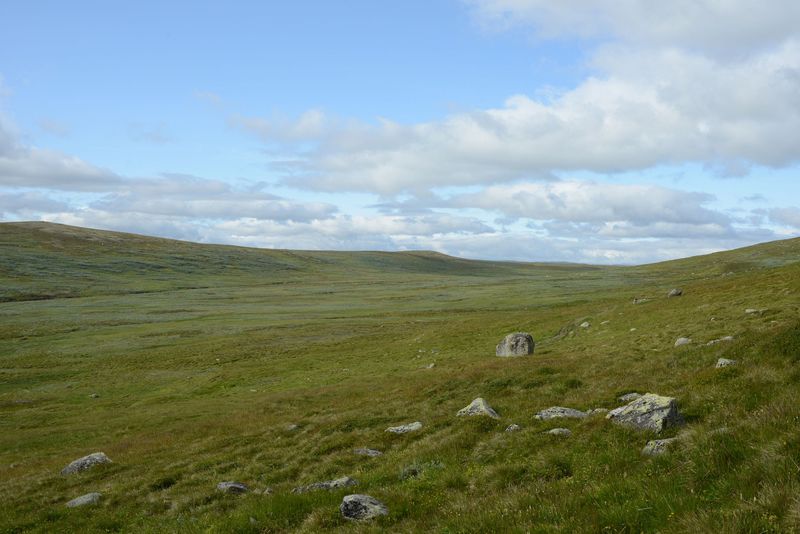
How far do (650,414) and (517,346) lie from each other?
2657 cm

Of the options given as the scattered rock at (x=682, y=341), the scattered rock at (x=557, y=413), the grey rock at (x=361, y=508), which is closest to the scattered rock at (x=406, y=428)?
the scattered rock at (x=557, y=413)

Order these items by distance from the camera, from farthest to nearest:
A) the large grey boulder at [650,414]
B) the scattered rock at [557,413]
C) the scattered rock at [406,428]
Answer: the scattered rock at [406,428] < the scattered rock at [557,413] < the large grey boulder at [650,414]

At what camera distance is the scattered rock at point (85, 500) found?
17.6 metres

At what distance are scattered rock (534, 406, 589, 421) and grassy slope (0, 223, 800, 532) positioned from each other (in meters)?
0.54

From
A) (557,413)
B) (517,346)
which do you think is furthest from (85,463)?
(517,346)

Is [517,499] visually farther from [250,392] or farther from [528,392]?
[250,392]

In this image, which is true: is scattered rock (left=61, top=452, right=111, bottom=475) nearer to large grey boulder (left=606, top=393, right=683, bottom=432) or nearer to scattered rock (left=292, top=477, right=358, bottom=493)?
scattered rock (left=292, top=477, right=358, bottom=493)

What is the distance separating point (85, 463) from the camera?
76.3 feet

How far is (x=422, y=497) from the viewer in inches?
454

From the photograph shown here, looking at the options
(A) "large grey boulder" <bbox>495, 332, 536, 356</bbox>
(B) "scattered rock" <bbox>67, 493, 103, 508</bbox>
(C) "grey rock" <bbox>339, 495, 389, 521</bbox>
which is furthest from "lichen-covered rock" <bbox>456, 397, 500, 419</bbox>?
(A) "large grey boulder" <bbox>495, 332, 536, 356</bbox>

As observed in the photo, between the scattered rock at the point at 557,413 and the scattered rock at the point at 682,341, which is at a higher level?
the scattered rock at the point at 682,341

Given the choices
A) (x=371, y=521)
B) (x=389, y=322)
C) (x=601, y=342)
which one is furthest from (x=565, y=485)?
(x=389, y=322)

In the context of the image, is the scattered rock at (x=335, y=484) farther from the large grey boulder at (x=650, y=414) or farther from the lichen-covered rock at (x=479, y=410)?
the large grey boulder at (x=650, y=414)

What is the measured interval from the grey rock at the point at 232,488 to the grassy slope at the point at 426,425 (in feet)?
0.91
